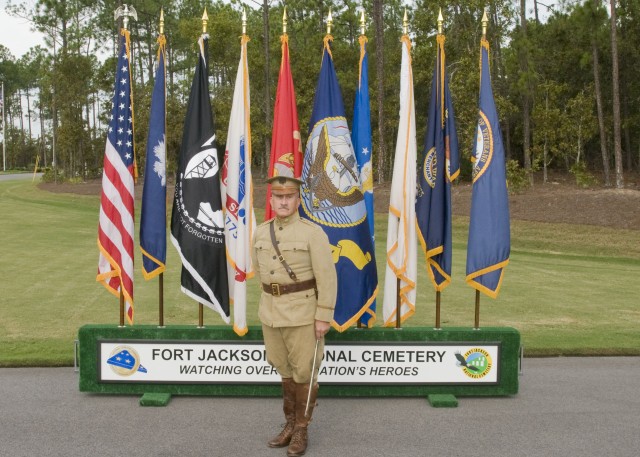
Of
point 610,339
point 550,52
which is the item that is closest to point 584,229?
point 610,339

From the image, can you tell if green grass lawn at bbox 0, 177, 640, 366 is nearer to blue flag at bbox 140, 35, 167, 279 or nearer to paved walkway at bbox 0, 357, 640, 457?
paved walkway at bbox 0, 357, 640, 457

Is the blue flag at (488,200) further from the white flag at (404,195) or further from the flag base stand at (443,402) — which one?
the flag base stand at (443,402)

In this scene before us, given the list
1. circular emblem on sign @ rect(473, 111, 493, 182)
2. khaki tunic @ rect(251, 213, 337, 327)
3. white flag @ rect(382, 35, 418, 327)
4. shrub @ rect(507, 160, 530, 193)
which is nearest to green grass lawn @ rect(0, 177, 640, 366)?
white flag @ rect(382, 35, 418, 327)

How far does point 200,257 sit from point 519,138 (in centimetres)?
3786

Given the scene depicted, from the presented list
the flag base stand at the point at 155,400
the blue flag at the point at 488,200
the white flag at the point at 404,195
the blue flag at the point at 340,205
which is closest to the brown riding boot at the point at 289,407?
the blue flag at the point at 340,205

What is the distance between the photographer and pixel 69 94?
37.6m

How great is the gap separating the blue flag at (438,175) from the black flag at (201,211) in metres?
1.74

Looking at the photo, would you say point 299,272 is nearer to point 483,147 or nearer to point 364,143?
point 364,143

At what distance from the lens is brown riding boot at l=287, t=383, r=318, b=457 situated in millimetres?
4543

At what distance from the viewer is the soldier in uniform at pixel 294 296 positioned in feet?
15.6

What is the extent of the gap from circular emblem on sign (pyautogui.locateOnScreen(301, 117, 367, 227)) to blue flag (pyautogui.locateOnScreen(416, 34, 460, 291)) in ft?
1.93

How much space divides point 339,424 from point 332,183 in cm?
193

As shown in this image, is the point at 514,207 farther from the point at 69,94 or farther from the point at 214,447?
the point at 69,94

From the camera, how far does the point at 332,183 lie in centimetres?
583
